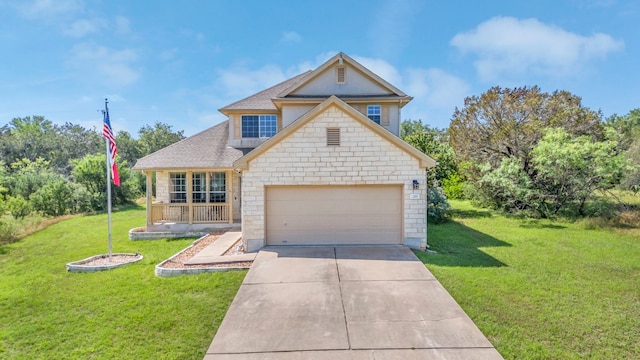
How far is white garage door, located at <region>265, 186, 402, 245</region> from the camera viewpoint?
10.3 meters

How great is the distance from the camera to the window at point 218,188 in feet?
48.5

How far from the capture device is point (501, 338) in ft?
16.0

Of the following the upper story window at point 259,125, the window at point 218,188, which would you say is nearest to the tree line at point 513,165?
the window at point 218,188

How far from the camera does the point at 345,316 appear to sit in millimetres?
5551

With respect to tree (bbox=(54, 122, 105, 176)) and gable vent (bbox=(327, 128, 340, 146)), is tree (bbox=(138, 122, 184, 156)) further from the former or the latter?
gable vent (bbox=(327, 128, 340, 146))

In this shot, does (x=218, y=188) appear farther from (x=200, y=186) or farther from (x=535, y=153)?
(x=535, y=153)

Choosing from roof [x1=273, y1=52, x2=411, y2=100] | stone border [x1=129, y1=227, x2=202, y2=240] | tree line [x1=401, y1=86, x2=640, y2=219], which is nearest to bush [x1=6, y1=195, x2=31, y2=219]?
stone border [x1=129, y1=227, x2=202, y2=240]

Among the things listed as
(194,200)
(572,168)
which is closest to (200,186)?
(194,200)

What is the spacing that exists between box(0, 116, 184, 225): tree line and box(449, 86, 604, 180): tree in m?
26.3

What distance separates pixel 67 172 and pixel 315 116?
1846 inches

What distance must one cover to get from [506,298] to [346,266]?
151 inches

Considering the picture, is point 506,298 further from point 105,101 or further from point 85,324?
point 105,101

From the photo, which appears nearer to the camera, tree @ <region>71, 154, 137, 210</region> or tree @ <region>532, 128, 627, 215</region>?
tree @ <region>532, 128, 627, 215</region>

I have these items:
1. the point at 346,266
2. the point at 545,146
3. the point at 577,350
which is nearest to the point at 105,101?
the point at 346,266
